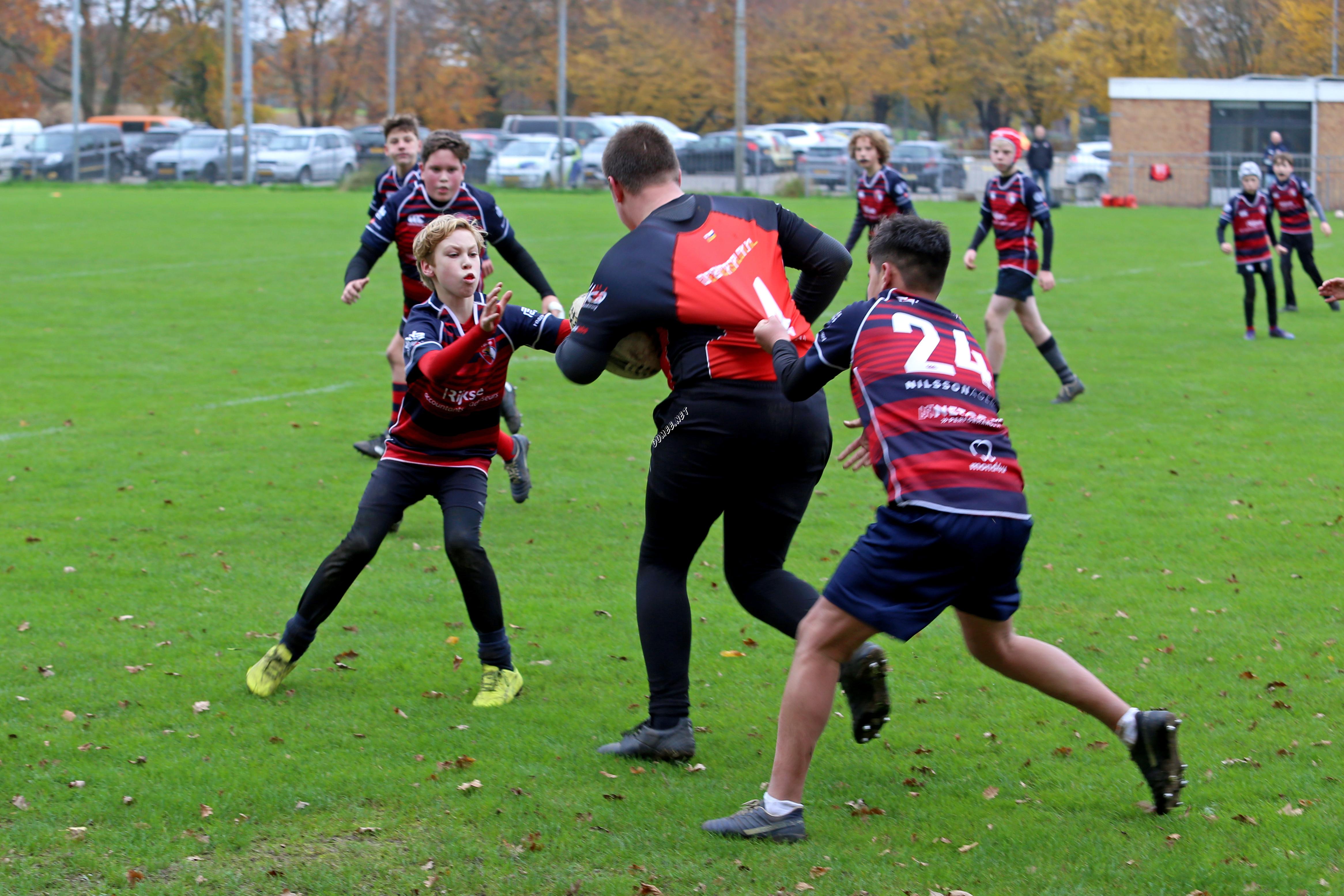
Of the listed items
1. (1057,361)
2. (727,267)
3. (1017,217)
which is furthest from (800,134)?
(727,267)

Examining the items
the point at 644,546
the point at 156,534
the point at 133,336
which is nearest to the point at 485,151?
the point at 133,336

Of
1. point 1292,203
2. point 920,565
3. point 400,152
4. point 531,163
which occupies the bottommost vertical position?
point 920,565

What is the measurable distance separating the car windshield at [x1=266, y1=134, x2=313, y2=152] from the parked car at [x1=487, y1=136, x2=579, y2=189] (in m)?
6.47

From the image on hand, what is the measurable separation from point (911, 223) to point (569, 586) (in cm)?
326

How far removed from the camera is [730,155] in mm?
44281

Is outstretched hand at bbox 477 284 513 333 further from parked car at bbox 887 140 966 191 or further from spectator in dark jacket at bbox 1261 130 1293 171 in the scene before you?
parked car at bbox 887 140 966 191

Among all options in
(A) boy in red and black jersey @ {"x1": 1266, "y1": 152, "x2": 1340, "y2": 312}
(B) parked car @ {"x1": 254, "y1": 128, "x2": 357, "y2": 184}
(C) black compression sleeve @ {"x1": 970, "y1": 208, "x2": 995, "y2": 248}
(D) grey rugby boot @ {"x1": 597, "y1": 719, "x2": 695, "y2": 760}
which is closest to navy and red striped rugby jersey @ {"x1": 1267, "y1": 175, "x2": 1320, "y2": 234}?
(A) boy in red and black jersey @ {"x1": 1266, "y1": 152, "x2": 1340, "y2": 312}

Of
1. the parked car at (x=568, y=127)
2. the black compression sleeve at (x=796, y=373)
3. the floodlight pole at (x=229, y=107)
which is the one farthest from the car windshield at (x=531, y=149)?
the black compression sleeve at (x=796, y=373)

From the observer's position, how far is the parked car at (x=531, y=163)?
43.0 metres

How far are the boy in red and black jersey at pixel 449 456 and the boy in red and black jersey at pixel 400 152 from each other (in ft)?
11.9

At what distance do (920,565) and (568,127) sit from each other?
48997 millimetres

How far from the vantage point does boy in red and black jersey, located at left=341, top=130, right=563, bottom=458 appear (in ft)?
26.4

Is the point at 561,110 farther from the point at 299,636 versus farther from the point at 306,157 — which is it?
the point at 299,636

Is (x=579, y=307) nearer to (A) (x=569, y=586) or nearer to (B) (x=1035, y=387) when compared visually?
(A) (x=569, y=586)
